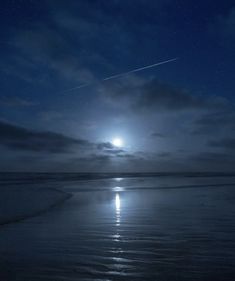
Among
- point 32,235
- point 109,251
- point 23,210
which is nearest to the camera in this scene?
point 109,251

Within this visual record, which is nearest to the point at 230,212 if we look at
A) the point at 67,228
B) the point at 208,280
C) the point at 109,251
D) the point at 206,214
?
the point at 206,214

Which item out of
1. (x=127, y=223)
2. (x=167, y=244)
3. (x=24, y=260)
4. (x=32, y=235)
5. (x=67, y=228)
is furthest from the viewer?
(x=127, y=223)

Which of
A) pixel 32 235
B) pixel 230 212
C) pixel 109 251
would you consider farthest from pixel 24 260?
pixel 230 212

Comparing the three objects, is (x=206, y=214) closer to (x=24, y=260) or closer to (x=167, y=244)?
(x=167, y=244)

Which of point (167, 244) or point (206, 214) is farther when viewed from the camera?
point (206, 214)

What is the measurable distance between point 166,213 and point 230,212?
2789mm

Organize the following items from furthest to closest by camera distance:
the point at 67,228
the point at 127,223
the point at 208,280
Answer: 1. the point at 127,223
2. the point at 67,228
3. the point at 208,280

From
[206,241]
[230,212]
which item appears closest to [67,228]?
[206,241]

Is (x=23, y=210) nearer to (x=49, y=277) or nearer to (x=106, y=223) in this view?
(x=106, y=223)

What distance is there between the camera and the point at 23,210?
1614 centimetres

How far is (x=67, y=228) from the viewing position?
452 inches

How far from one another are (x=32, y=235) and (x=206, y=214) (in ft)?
24.7

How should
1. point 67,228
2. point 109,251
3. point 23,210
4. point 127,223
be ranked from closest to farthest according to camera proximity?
point 109,251 → point 67,228 → point 127,223 → point 23,210

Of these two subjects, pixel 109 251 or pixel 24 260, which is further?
pixel 109 251
